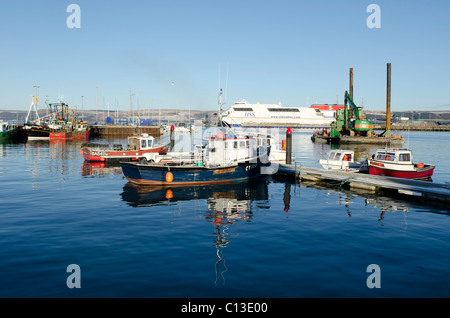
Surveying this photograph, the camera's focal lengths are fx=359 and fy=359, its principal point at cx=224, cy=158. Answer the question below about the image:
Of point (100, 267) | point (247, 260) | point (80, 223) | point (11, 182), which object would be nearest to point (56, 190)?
point (11, 182)

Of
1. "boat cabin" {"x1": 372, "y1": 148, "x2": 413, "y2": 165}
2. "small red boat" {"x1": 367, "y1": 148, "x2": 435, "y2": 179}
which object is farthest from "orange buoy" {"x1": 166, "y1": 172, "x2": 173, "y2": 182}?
"boat cabin" {"x1": 372, "y1": 148, "x2": 413, "y2": 165}

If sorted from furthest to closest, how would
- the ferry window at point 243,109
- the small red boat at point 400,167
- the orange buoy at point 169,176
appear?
1. the ferry window at point 243,109
2. the small red boat at point 400,167
3. the orange buoy at point 169,176

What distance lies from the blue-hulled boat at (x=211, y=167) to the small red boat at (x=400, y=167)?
10.6 metres

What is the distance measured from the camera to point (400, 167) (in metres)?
30.7

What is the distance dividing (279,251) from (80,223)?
10.4 meters

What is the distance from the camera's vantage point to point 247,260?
44.1ft

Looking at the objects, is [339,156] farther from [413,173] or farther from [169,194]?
[169,194]

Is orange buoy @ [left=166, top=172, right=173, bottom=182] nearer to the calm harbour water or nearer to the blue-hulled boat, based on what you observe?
the blue-hulled boat

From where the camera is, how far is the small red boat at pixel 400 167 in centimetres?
3037

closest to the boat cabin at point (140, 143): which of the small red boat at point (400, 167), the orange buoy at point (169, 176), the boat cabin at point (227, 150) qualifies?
the boat cabin at point (227, 150)

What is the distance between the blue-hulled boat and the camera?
28766mm

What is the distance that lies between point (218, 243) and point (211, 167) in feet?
46.9

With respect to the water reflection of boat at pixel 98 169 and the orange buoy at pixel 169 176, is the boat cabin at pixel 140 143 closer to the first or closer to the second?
the water reflection of boat at pixel 98 169
